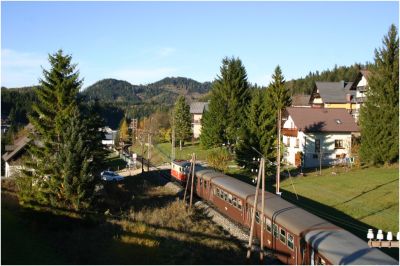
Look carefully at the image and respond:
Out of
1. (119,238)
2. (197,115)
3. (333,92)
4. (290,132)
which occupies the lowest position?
(119,238)

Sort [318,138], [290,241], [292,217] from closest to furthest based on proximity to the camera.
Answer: [290,241] < [292,217] < [318,138]

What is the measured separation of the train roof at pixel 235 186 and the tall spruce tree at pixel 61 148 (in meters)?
8.65

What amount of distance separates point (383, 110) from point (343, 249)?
30.1 meters

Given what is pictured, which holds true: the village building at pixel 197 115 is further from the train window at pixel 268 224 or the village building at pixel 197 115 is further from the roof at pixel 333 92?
the train window at pixel 268 224

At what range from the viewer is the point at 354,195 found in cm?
3072

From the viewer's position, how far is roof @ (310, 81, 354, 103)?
7112 cm

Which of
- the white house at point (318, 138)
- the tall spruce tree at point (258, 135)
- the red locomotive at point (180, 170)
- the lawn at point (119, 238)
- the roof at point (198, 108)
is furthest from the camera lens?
the roof at point (198, 108)

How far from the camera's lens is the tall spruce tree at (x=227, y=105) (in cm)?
5544

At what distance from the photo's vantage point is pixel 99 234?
73.5ft

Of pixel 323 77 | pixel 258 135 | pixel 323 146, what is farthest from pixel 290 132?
pixel 323 77

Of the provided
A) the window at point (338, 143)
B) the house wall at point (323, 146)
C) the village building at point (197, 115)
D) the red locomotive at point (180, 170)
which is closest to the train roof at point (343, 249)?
the red locomotive at point (180, 170)

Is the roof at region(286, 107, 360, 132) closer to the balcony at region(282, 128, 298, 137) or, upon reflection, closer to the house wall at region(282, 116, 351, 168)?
the house wall at region(282, 116, 351, 168)

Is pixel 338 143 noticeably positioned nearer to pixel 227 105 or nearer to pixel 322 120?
pixel 322 120

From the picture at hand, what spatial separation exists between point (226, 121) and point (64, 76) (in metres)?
29.0
